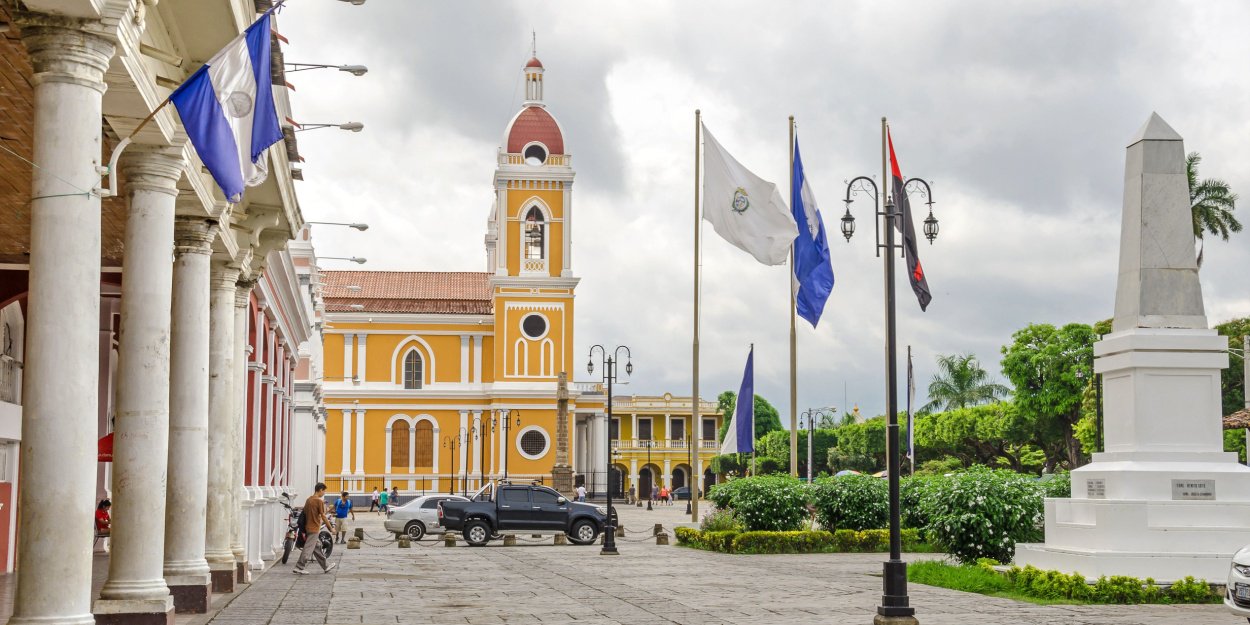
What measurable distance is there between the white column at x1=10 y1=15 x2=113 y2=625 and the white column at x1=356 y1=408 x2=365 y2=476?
67.3 meters

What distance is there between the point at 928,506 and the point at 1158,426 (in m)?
4.02

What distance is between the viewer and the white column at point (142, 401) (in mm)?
11164

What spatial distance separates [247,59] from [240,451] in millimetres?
9234

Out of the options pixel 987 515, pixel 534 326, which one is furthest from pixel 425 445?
pixel 987 515

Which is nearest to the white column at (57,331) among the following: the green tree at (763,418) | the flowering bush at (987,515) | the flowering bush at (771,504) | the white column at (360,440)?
the flowering bush at (987,515)

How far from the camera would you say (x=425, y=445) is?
7531 cm

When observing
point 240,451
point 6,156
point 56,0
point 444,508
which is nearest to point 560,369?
point 444,508

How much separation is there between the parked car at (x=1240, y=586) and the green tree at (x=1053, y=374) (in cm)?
4904

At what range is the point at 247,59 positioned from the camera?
9773 millimetres

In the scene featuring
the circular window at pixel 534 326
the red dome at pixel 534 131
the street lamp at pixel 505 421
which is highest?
the red dome at pixel 534 131

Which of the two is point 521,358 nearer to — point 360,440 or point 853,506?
point 360,440

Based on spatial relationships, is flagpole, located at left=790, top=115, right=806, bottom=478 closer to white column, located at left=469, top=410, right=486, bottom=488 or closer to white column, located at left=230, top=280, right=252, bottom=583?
white column, located at left=230, top=280, right=252, bottom=583

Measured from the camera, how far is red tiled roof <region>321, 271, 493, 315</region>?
76938 millimetres

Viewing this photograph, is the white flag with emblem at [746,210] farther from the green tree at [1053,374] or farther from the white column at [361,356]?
the white column at [361,356]
